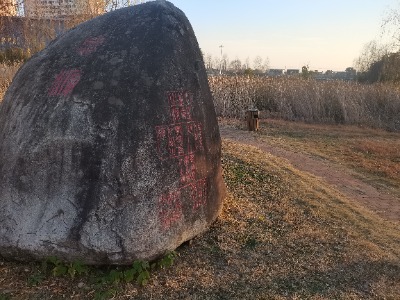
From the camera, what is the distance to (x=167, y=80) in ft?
11.8

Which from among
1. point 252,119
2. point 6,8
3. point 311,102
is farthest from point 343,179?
point 6,8

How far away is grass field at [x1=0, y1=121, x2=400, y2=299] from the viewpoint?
3.25 meters

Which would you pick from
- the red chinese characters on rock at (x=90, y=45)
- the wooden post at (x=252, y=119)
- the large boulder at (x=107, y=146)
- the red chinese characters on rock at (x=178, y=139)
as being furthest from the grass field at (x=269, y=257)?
the wooden post at (x=252, y=119)

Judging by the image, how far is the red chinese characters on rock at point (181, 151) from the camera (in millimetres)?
3461

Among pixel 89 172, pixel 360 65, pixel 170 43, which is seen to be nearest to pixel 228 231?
pixel 89 172

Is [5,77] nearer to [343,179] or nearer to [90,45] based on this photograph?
[90,45]

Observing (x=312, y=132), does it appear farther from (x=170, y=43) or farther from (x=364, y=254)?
(x=170, y=43)

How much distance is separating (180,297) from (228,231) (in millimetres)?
1178

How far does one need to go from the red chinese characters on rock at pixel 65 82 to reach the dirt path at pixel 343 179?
491 cm

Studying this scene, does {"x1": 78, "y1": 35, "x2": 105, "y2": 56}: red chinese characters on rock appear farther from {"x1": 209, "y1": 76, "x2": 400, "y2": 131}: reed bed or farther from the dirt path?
{"x1": 209, "y1": 76, "x2": 400, "y2": 131}: reed bed

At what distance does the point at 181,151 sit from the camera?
3.64 metres

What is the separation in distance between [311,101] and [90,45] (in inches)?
495

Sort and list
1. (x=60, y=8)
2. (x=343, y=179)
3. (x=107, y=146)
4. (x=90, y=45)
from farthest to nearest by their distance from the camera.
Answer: (x=60, y=8)
(x=343, y=179)
(x=90, y=45)
(x=107, y=146)

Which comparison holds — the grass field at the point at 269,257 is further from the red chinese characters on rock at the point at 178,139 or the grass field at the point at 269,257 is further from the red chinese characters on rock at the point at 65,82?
the red chinese characters on rock at the point at 65,82
